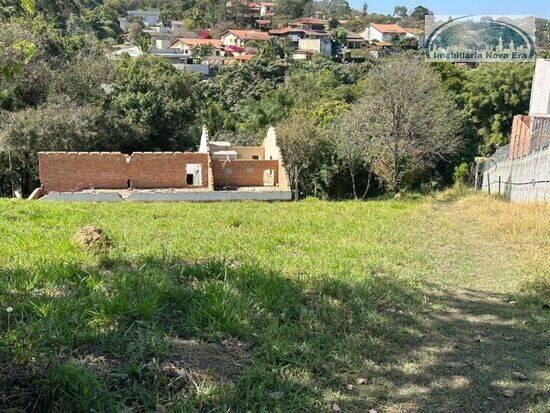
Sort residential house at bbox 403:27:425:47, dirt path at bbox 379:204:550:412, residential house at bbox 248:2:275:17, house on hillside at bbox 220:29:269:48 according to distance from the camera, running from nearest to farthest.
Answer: dirt path at bbox 379:204:550:412
residential house at bbox 403:27:425:47
house on hillside at bbox 220:29:269:48
residential house at bbox 248:2:275:17

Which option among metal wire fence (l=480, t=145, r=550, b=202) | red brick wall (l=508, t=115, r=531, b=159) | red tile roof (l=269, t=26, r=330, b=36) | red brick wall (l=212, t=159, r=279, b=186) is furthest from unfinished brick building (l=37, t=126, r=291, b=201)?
red tile roof (l=269, t=26, r=330, b=36)

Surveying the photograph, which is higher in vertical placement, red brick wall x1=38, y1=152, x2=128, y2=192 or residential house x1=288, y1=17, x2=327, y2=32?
residential house x1=288, y1=17, x2=327, y2=32

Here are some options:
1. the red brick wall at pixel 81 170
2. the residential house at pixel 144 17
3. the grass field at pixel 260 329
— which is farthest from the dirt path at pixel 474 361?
the residential house at pixel 144 17

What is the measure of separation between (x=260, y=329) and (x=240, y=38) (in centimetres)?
10327

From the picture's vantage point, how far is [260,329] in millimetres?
3943

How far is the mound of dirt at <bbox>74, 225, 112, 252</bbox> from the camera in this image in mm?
6074

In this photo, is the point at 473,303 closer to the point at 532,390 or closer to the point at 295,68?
the point at 532,390

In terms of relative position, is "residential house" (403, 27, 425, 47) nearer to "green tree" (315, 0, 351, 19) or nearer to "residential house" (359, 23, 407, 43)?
"residential house" (359, 23, 407, 43)

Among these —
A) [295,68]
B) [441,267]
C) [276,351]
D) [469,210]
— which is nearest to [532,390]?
[276,351]

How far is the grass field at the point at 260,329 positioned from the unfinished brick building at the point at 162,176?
663 inches

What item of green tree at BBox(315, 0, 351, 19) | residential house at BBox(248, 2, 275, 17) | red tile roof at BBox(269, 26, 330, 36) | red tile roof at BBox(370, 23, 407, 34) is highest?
green tree at BBox(315, 0, 351, 19)

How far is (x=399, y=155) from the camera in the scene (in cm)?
2192

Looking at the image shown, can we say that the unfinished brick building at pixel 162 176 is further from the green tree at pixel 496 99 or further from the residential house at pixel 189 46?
the residential house at pixel 189 46

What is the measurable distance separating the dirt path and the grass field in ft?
0.04
